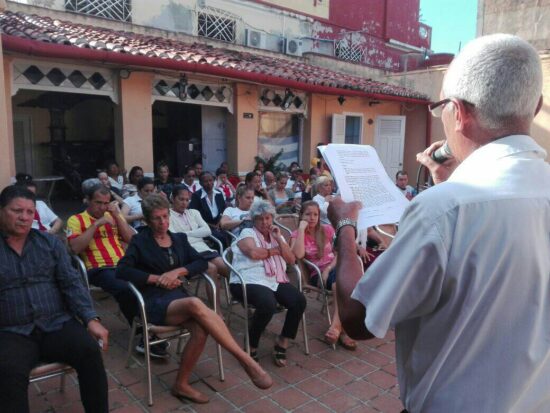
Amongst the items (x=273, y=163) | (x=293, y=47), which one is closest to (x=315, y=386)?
(x=273, y=163)

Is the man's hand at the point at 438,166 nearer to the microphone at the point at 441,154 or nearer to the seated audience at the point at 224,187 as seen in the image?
the microphone at the point at 441,154

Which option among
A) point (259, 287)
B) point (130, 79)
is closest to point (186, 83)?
point (130, 79)

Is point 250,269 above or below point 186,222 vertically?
below

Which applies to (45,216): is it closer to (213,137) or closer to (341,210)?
(341,210)

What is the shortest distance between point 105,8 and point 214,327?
26.5 feet

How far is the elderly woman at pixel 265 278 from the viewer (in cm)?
345

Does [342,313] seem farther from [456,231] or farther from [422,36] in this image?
[422,36]

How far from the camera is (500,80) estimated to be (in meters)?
0.98

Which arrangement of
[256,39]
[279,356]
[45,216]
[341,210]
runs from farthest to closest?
[256,39], [45,216], [279,356], [341,210]

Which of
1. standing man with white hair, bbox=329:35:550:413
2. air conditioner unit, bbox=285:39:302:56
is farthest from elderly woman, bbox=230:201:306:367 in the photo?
air conditioner unit, bbox=285:39:302:56

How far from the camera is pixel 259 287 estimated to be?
354 cm

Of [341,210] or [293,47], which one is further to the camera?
[293,47]

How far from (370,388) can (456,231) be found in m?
2.53

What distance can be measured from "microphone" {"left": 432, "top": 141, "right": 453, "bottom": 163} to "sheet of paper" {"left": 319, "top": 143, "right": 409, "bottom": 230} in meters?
0.30
